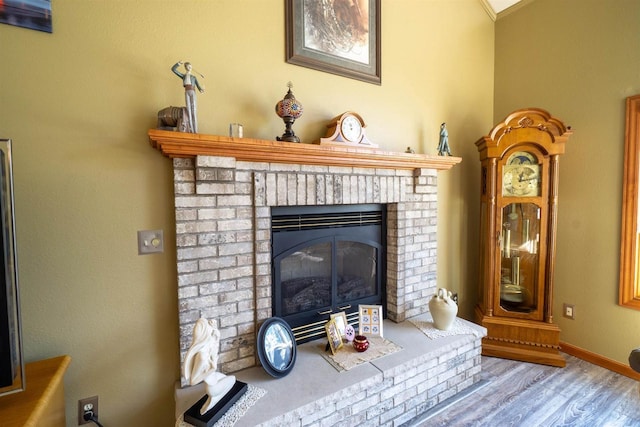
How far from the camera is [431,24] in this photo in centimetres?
237

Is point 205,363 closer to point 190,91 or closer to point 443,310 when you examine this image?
point 190,91

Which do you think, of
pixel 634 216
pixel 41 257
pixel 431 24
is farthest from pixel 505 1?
pixel 41 257

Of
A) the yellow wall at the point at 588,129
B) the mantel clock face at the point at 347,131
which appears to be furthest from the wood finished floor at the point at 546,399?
the mantel clock face at the point at 347,131

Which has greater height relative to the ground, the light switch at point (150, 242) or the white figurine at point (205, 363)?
the light switch at point (150, 242)

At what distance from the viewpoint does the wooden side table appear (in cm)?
92

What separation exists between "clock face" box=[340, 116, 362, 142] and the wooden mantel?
0.13 m

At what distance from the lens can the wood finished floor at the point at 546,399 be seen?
173 centimetres

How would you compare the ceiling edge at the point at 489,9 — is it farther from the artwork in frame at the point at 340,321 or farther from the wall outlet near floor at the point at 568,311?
the artwork in frame at the point at 340,321

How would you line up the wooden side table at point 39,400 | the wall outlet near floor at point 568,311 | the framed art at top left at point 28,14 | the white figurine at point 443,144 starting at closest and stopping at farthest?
the wooden side table at point 39,400
the framed art at top left at point 28,14
the white figurine at point 443,144
the wall outlet near floor at point 568,311

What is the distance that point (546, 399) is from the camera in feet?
6.23

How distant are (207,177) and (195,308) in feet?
2.25

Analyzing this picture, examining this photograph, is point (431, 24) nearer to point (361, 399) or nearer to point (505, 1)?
point (505, 1)

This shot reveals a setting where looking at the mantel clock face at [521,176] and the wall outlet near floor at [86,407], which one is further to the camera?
the mantel clock face at [521,176]

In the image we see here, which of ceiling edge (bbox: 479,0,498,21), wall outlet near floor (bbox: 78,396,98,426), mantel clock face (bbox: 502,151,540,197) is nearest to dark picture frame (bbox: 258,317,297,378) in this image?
wall outlet near floor (bbox: 78,396,98,426)
